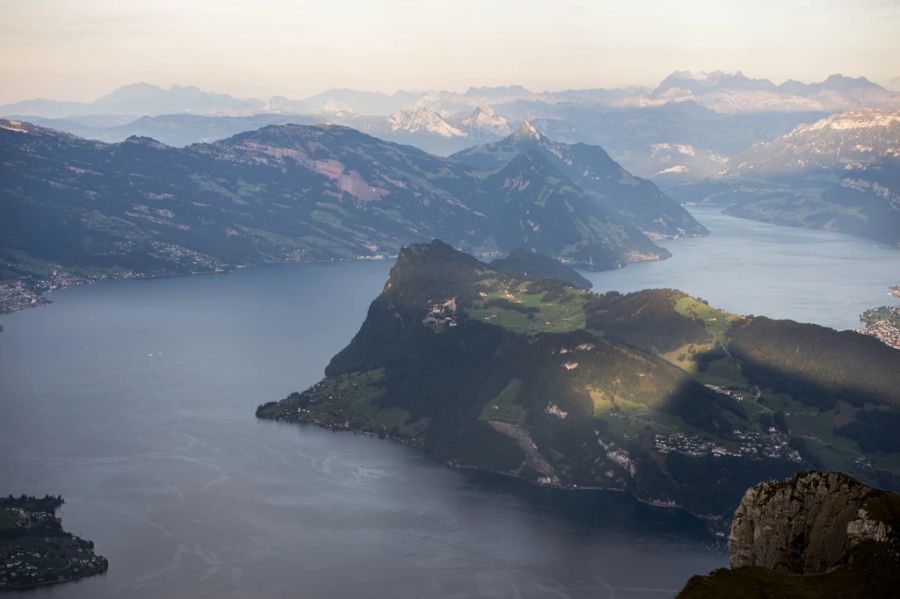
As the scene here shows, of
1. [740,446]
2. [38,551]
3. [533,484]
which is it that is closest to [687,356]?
[740,446]

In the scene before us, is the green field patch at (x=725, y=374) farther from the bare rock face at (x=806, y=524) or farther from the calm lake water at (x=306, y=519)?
the bare rock face at (x=806, y=524)

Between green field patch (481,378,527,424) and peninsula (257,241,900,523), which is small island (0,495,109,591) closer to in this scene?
peninsula (257,241,900,523)

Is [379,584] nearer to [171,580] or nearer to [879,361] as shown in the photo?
[171,580]

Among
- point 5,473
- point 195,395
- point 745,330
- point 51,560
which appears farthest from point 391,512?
point 745,330

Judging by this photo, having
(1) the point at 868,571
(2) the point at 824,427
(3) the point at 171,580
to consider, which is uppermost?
(1) the point at 868,571

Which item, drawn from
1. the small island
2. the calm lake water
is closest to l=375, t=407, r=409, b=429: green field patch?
the calm lake water

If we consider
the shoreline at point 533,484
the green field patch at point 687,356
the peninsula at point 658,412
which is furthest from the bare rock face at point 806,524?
Result: the green field patch at point 687,356

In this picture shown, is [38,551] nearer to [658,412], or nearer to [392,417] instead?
[392,417]
